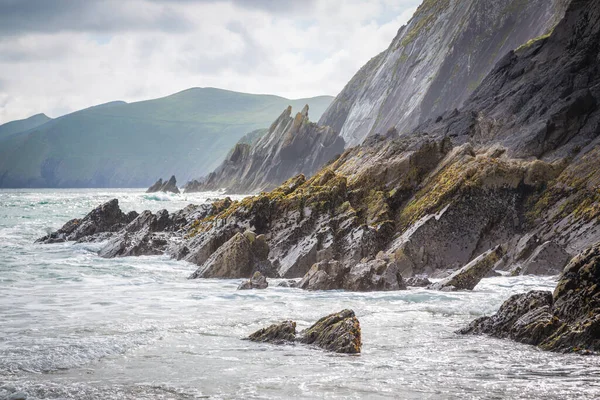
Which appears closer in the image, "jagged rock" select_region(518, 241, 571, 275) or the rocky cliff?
"jagged rock" select_region(518, 241, 571, 275)

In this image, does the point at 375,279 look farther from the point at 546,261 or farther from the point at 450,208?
the point at 546,261

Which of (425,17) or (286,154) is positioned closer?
(425,17)

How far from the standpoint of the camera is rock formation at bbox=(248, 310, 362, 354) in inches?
438

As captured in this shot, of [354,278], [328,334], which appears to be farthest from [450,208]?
[328,334]

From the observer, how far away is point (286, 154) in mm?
122375

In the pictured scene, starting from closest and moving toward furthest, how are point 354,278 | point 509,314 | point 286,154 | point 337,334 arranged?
point 337,334, point 509,314, point 354,278, point 286,154

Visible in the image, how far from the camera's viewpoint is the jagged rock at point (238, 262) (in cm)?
2262

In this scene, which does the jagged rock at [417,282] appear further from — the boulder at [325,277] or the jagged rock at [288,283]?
the jagged rock at [288,283]

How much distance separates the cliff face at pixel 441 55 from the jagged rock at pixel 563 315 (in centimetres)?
6124

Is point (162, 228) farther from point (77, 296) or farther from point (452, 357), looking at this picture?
point (452, 357)

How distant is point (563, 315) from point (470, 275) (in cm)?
709

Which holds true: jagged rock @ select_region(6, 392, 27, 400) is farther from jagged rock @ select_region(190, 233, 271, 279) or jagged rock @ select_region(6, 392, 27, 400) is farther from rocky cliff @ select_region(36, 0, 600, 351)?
jagged rock @ select_region(190, 233, 271, 279)

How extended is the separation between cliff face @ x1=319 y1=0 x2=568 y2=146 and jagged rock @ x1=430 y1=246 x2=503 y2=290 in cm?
5521

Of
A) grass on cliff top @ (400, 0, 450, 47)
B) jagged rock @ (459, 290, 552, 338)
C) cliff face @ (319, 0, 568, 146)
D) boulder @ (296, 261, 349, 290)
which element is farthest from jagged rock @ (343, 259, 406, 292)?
grass on cliff top @ (400, 0, 450, 47)
